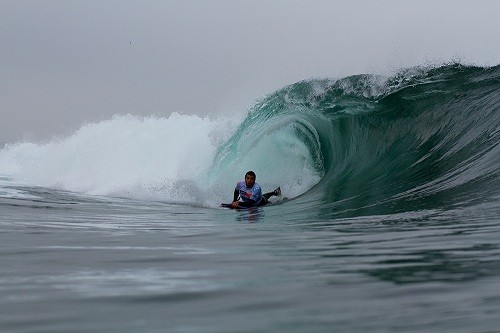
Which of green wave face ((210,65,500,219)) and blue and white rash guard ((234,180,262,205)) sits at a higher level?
green wave face ((210,65,500,219))

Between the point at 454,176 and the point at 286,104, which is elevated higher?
the point at 286,104

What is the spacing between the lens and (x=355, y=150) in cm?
1550

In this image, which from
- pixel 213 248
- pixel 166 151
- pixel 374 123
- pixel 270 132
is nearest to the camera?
pixel 213 248

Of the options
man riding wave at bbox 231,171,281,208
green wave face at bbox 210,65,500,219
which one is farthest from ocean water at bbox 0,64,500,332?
man riding wave at bbox 231,171,281,208

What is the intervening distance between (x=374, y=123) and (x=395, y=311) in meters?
13.2

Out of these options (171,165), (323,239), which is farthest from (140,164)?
(323,239)

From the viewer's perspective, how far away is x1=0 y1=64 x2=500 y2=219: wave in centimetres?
995

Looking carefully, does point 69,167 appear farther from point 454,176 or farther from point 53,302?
point 53,302

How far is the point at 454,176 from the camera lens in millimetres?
10016

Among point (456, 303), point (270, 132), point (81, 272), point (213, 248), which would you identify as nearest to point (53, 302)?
point (81, 272)

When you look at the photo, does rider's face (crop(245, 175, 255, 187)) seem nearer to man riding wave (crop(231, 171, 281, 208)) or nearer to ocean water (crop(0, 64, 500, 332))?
man riding wave (crop(231, 171, 281, 208))

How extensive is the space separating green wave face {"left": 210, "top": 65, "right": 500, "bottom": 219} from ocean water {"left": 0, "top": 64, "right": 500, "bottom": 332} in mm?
49

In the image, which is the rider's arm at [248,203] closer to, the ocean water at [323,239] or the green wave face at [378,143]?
the green wave face at [378,143]

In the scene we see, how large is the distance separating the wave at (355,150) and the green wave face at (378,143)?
0.03 meters
